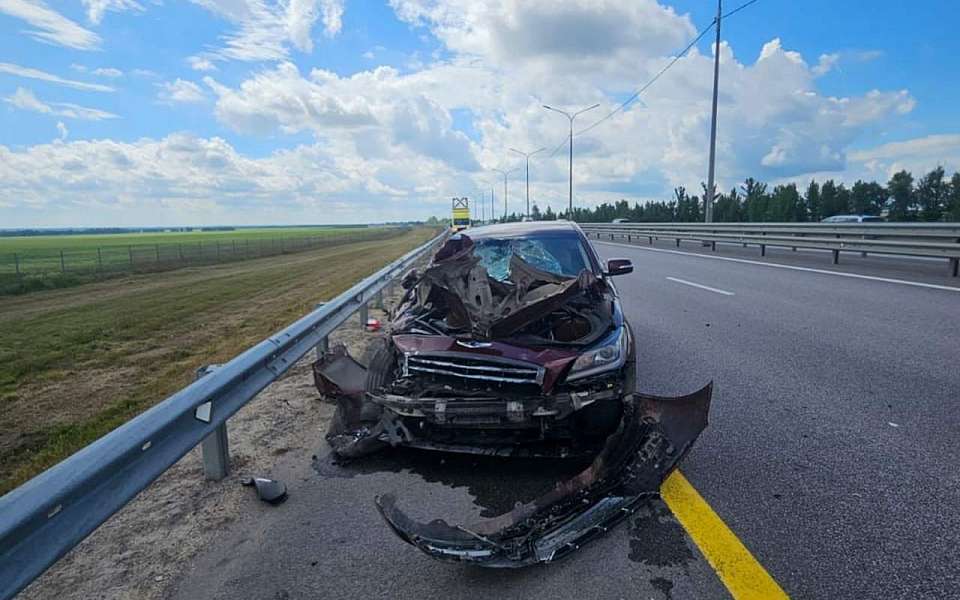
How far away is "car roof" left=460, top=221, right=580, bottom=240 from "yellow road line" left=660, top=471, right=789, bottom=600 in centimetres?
331

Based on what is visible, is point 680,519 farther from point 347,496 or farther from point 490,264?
point 490,264

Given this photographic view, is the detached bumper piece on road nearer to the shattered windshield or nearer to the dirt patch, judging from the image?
the dirt patch

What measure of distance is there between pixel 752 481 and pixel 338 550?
2330 millimetres

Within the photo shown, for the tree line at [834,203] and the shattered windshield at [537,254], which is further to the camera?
the tree line at [834,203]

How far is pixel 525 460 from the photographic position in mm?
3760

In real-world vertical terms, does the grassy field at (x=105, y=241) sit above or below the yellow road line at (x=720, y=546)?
below

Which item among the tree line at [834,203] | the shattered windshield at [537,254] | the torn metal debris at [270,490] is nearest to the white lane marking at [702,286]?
the shattered windshield at [537,254]

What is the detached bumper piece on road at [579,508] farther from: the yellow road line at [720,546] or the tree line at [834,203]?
the tree line at [834,203]

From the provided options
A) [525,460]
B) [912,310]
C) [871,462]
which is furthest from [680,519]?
[912,310]

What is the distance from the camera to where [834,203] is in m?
62.8

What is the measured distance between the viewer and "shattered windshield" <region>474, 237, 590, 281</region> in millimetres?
5520

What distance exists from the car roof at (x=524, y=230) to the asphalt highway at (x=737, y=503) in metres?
1.72

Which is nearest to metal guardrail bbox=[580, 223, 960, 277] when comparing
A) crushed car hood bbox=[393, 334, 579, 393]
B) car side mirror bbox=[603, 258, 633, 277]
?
car side mirror bbox=[603, 258, 633, 277]

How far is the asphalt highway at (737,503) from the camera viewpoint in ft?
8.18
